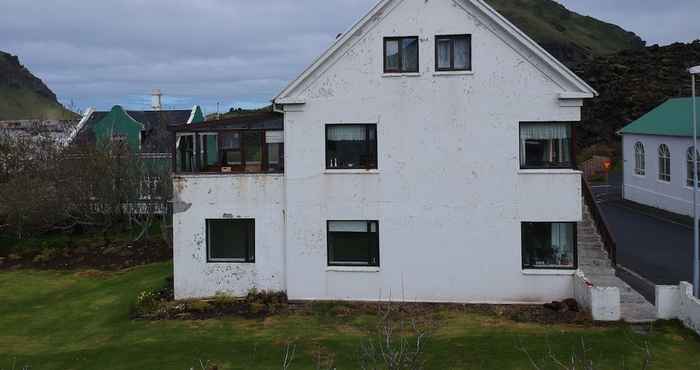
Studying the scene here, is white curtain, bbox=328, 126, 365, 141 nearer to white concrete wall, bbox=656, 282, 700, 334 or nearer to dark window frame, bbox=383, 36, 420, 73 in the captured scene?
dark window frame, bbox=383, 36, 420, 73

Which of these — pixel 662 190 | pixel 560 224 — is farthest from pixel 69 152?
pixel 662 190

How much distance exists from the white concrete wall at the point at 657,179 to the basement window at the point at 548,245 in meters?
16.2

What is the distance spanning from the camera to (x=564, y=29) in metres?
153

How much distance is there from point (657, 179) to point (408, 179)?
74.7 feet

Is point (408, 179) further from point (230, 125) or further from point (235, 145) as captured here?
point (230, 125)

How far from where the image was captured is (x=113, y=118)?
149 ft

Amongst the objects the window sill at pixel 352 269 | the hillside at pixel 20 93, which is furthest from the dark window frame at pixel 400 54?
the hillside at pixel 20 93

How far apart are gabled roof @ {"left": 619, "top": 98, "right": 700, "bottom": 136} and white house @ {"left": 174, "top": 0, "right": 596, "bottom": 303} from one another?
1706 centimetres

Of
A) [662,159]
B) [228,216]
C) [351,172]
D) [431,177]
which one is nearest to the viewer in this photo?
[431,177]

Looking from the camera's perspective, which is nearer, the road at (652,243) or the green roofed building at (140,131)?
the road at (652,243)

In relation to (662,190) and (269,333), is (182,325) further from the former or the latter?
(662,190)

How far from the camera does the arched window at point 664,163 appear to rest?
36.2m

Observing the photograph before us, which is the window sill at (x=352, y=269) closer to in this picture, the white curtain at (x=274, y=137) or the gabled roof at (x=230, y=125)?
the white curtain at (x=274, y=137)

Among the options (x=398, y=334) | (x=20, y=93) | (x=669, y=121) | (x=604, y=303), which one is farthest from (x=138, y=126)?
(x=20, y=93)
